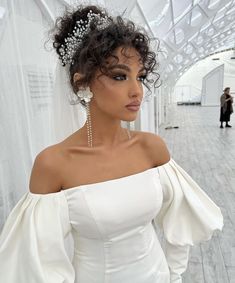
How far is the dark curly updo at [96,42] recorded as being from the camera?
812 millimetres

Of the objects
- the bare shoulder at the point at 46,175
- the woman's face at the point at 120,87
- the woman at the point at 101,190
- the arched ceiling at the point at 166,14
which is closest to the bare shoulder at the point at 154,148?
the woman at the point at 101,190

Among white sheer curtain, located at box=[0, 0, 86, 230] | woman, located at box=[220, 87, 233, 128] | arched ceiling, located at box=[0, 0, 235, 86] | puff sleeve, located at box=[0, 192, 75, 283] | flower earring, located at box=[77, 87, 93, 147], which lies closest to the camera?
puff sleeve, located at box=[0, 192, 75, 283]

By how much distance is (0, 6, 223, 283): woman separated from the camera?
0.79 m

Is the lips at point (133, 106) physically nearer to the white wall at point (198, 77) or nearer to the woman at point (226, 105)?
the woman at point (226, 105)

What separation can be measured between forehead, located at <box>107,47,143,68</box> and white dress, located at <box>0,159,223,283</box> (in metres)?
0.35

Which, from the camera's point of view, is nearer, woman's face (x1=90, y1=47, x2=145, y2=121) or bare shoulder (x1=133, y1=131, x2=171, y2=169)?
woman's face (x1=90, y1=47, x2=145, y2=121)

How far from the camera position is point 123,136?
39.1 inches

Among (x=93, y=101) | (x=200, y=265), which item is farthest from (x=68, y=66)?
(x=200, y=265)

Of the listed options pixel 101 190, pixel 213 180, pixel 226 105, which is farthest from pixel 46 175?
pixel 226 105

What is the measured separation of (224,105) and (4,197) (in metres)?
9.06

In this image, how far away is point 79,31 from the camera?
84 centimetres

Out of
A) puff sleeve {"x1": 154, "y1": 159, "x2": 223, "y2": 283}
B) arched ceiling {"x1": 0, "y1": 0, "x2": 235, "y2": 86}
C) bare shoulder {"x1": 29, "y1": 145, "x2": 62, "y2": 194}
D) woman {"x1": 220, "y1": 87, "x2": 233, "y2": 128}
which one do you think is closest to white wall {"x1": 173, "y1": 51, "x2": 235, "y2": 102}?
arched ceiling {"x1": 0, "y1": 0, "x2": 235, "y2": 86}

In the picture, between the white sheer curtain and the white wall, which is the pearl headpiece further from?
the white wall

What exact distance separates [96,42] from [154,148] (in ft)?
1.37
